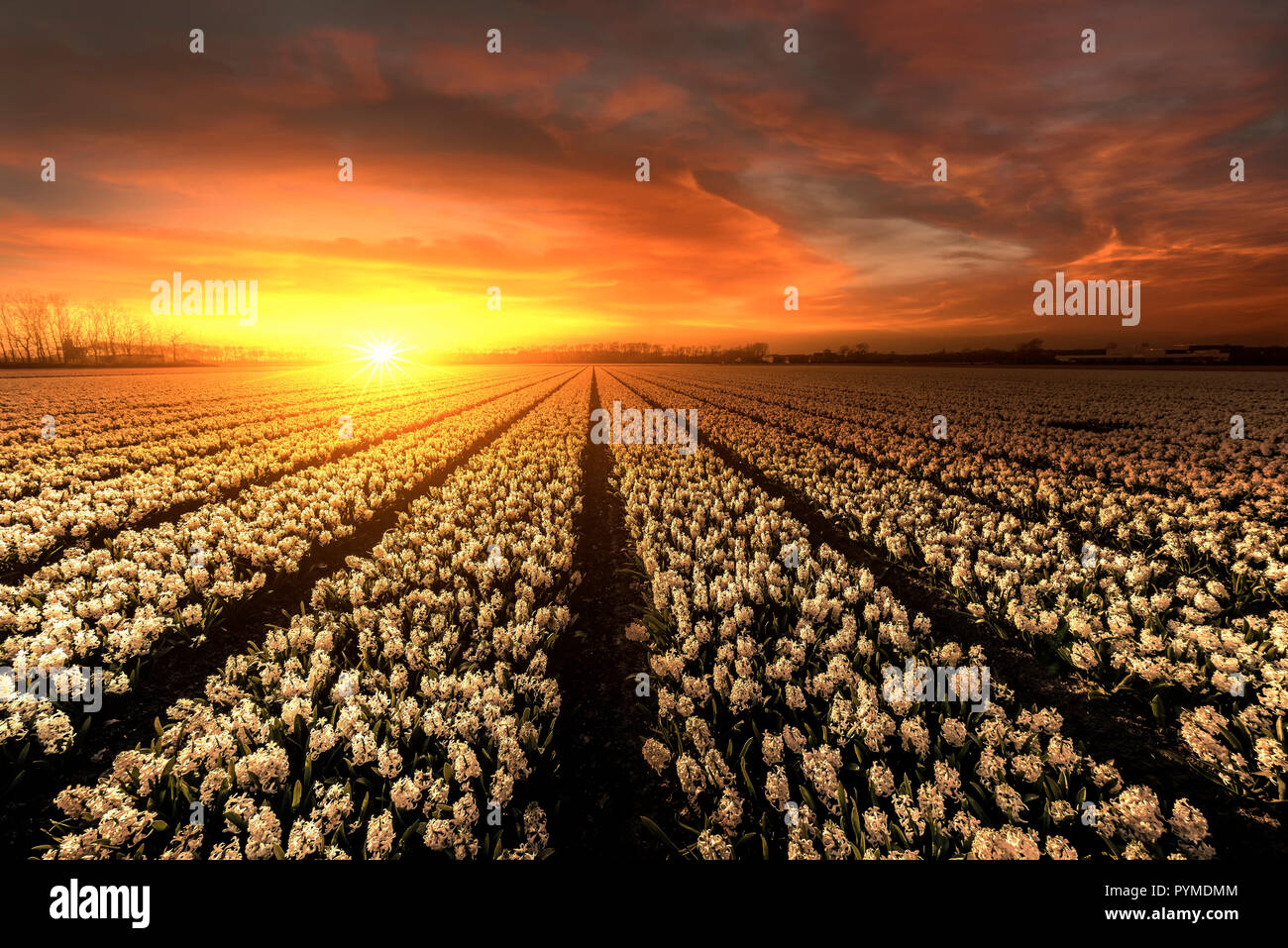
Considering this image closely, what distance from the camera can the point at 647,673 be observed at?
250 inches

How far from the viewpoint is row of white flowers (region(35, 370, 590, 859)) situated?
3.46 metres

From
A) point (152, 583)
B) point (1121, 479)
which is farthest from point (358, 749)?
point (1121, 479)

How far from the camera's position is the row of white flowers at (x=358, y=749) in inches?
136

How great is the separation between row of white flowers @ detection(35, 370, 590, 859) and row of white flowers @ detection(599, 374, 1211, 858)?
1369 millimetres

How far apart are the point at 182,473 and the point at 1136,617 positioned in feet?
72.6

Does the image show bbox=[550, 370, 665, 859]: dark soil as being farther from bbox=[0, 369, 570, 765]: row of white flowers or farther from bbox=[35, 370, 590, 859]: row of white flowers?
bbox=[0, 369, 570, 765]: row of white flowers

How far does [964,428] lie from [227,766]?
28.6 metres

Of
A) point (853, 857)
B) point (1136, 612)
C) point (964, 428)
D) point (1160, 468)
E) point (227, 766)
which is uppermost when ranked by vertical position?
point (964, 428)

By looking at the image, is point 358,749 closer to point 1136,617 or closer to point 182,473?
point 1136,617

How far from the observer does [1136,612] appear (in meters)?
6.30

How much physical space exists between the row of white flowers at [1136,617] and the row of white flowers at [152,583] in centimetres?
1055

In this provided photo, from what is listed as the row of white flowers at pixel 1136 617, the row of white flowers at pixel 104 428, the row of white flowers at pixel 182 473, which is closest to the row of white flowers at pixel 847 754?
the row of white flowers at pixel 1136 617
